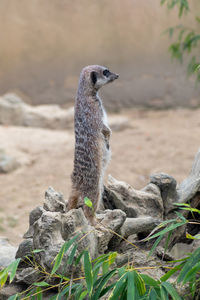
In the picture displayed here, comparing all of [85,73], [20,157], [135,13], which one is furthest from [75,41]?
[85,73]

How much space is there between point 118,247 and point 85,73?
0.89 metres

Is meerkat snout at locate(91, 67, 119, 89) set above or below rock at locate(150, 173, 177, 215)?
above

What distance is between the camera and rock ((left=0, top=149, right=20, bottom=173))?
536 cm

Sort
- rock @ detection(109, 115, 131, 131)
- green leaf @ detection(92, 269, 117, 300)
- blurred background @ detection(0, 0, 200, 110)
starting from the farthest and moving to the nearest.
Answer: blurred background @ detection(0, 0, 200, 110), rock @ detection(109, 115, 131, 131), green leaf @ detection(92, 269, 117, 300)

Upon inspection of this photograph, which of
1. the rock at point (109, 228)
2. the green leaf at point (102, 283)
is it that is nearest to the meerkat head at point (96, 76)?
the rock at point (109, 228)

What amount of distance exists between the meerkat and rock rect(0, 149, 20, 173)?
3.24m

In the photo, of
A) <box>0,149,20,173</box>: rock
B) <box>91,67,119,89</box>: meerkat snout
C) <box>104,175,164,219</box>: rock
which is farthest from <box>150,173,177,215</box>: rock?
<box>0,149,20,173</box>: rock

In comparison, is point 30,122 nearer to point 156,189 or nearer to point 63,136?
point 63,136

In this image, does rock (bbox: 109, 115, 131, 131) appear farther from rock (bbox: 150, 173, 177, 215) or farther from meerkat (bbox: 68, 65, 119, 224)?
meerkat (bbox: 68, 65, 119, 224)

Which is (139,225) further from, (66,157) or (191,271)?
(66,157)

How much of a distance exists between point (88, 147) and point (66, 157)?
3464 mm

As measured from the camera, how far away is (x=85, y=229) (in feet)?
6.31

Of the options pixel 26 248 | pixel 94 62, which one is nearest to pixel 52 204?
pixel 26 248

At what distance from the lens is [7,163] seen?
541cm
